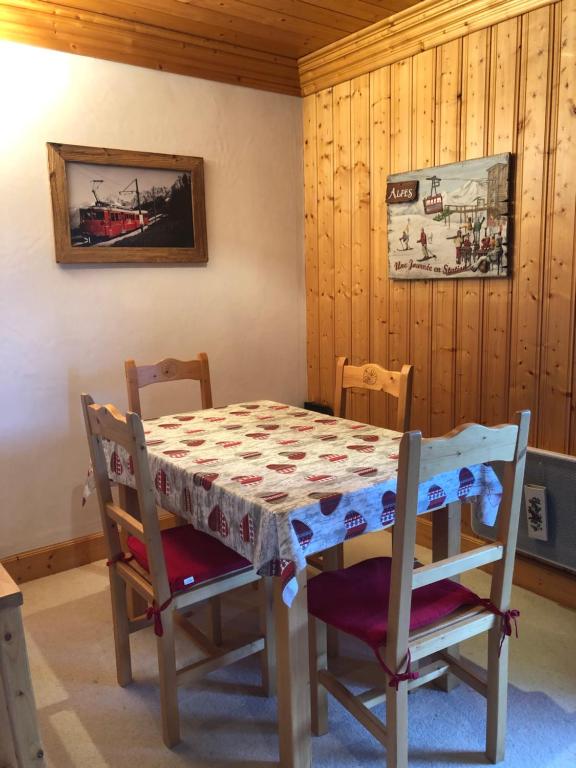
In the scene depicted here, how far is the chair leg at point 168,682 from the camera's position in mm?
1783

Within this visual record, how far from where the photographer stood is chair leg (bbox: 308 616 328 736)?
5.83ft

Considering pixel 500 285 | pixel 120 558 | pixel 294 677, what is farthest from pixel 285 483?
pixel 500 285

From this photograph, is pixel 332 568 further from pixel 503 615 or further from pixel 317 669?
pixel 503 615

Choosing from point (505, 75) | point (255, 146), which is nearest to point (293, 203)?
point (255, 146)

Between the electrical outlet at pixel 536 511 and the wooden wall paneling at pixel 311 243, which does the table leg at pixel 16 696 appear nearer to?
the electrical outlet at pixel 536 511

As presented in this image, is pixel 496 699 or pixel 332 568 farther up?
pixel 332 568

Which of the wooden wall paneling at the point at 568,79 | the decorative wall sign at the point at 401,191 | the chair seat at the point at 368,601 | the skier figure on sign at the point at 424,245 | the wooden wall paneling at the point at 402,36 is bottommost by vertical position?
the chair seat at the point at 368,601

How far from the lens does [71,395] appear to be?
2941mm

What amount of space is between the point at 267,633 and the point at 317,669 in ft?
0.85

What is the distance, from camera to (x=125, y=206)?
2.98 metres

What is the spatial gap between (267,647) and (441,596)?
25.2 inches

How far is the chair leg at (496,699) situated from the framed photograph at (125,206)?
227 centimetres

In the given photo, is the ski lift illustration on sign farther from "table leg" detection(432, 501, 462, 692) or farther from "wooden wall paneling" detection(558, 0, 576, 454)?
"table leg" detection(432, 501, 462, 692)

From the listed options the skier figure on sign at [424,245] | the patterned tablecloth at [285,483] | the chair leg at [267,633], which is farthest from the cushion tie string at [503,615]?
the skier figure on sign at [424,245]
